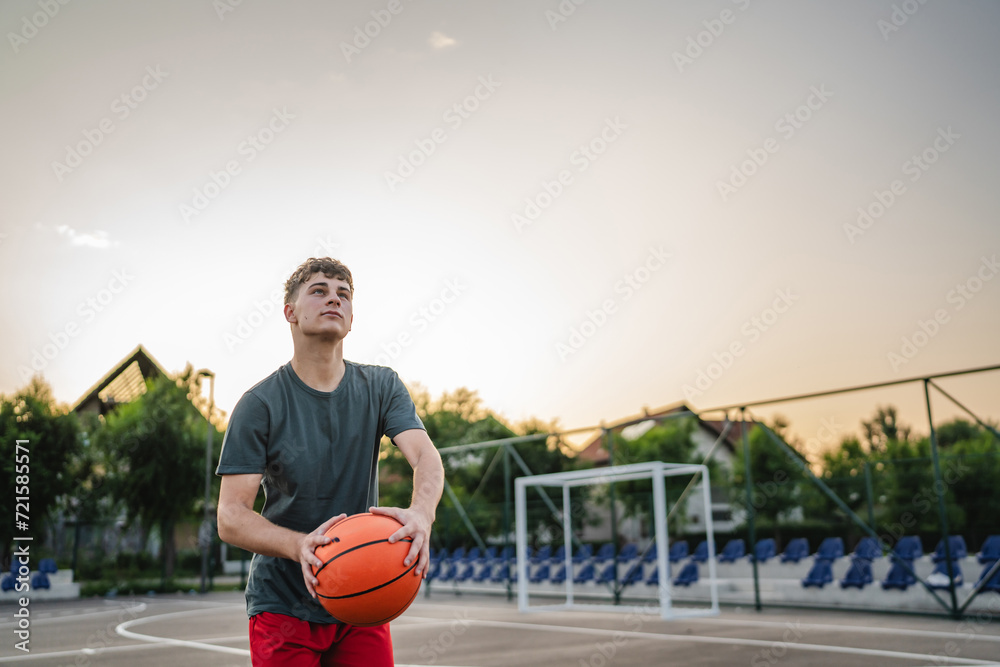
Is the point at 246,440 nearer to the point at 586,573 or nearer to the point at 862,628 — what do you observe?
the point at 862,628

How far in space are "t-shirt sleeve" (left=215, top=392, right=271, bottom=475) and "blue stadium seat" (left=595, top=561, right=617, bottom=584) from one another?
15712 mm

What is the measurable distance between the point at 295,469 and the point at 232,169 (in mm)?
7812

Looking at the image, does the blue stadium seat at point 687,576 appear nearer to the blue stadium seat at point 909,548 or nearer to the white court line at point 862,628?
the white court line at point 862,628

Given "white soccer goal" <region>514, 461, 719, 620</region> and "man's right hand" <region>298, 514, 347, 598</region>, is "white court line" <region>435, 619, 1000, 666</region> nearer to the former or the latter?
"white soccer goal" <region>514, 461, 719, 620</region>

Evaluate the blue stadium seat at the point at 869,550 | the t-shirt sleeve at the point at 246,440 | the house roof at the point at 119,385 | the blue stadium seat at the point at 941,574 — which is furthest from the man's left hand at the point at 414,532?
the house roof at the point at 119,385

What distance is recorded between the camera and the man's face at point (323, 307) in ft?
8.49

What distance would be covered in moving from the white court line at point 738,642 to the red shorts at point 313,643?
24.4 feet

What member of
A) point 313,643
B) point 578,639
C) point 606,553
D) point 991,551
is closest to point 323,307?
point 313,643

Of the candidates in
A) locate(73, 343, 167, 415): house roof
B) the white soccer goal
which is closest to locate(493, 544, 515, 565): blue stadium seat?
the white soccer goal

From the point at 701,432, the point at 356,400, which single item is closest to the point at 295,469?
the point at 356,400

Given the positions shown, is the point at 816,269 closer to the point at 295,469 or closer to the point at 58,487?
the point at 295,469

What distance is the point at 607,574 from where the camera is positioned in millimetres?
17453

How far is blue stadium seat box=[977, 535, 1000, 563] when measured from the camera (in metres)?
13.0

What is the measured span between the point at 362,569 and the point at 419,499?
29cm
